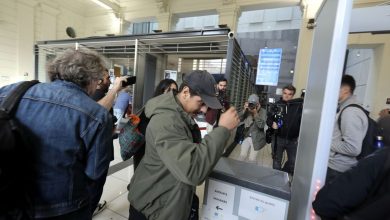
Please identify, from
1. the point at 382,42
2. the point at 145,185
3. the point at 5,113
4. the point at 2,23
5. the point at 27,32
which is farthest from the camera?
the point at 27,32

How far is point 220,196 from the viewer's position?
1.27m

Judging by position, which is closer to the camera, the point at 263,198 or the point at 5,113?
the point at 5,113

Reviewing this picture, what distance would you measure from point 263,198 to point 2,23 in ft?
27.0

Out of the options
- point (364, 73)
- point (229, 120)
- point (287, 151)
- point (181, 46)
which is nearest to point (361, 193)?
point (229, 120)

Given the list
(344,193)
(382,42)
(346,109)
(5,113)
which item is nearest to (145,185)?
(5,113)

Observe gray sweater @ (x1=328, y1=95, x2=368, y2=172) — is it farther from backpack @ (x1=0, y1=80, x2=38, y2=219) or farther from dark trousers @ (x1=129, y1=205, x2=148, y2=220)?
backpack @ (x1=0, y1=80, x2=38, y2=219)

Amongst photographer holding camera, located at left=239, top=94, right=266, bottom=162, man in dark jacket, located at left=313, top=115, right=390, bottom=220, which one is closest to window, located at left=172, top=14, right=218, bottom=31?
photographer holding camera, located at left=239, top=94, right=266, bottom=162

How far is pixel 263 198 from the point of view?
1159 mm

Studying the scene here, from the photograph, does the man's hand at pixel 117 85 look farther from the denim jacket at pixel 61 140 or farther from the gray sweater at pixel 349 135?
the gray sweater at pixel 349 135

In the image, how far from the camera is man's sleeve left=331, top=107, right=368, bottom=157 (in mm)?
1564

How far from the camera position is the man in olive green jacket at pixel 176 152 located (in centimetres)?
85

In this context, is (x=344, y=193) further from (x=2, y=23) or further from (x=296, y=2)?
(x=2, y=23)

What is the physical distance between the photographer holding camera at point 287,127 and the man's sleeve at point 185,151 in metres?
2.06

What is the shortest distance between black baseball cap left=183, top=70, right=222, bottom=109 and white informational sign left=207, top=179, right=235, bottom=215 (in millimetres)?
548
